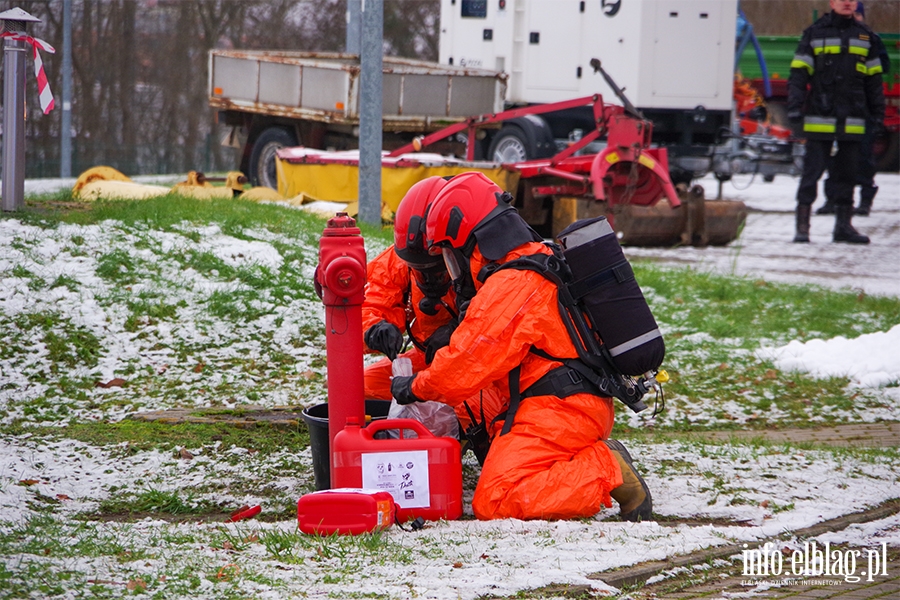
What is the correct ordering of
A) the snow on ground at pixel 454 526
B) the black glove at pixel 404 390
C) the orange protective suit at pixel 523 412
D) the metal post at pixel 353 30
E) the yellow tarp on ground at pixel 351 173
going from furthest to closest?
the metal post at pixel 353 30 < the yellow tarp on ground at pixel 351 173 < the black glove at pixel 404 390 < the orange protective suit at pixel 523 412 < the snow on ground at pixel 454 526

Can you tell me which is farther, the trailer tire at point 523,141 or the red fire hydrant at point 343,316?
the trailer tire at point 523,141

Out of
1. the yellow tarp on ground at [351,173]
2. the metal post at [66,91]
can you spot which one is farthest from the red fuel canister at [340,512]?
the metal post at [66,91]

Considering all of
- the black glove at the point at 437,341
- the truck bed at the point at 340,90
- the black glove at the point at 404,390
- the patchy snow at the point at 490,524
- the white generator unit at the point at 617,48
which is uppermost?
the white generator unit at the point at 617,48

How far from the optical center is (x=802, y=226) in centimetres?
1298

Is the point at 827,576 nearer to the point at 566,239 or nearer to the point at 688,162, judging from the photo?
the point at 566,239

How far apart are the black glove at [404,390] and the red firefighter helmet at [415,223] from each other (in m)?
0.50

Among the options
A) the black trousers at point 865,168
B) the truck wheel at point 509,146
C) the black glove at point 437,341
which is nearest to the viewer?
the black glove at point 437,341

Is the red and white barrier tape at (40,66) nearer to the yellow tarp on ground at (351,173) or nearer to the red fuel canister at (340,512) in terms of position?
the yellow tarp on ground at (351,173)

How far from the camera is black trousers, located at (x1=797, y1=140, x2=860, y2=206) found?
489 inches

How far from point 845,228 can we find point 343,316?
10.4m

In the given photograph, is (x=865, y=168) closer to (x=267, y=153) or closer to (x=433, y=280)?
(x=267, y=153)

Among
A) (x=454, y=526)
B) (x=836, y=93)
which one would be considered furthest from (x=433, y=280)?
(x=836, y=93)

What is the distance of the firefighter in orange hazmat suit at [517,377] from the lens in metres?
3.84

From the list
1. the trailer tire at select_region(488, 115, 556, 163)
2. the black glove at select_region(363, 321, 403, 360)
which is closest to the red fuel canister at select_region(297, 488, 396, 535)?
the black glove at select_region(363, 321, 403, 360)
